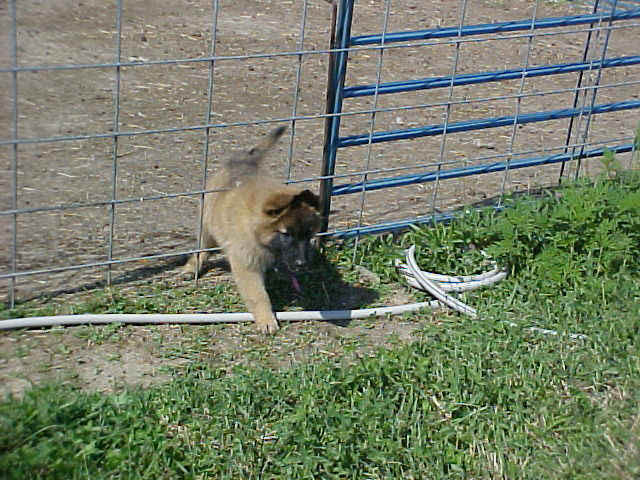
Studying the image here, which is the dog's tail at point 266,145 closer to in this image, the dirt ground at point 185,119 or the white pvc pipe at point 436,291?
the dirt ground at point 185,119

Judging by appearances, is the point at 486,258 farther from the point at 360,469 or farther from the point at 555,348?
the point at 360,469

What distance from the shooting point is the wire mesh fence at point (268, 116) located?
5516 mm

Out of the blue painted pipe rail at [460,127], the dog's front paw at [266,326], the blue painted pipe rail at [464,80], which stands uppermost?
the blue painted pipe rail at [464,80]

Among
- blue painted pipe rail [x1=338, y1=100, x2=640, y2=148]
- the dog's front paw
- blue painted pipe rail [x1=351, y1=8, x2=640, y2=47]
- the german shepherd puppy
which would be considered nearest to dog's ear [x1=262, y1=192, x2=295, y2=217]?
the german shepherd puppy

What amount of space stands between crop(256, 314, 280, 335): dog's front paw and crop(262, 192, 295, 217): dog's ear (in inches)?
24.1

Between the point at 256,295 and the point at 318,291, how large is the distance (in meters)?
0.57

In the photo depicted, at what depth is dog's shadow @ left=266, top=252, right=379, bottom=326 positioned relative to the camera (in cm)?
551

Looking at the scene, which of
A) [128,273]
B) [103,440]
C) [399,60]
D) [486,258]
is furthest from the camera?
[399,60]

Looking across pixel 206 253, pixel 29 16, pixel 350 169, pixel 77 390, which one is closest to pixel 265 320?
pixel 206 253

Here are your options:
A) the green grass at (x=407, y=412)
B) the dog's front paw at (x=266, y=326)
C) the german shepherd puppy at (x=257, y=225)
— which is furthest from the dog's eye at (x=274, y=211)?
the green grass at (x=407, y=412)

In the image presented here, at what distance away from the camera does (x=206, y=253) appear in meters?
5.70

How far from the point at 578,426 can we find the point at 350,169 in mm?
3302

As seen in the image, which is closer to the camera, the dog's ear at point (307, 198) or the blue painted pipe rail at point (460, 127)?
the dog's ear at point (307, 198)

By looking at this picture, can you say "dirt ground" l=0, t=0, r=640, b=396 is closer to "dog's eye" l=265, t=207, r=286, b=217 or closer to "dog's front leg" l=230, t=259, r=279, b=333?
"dog's front leg" l=230, t=259, r=279, b=333
